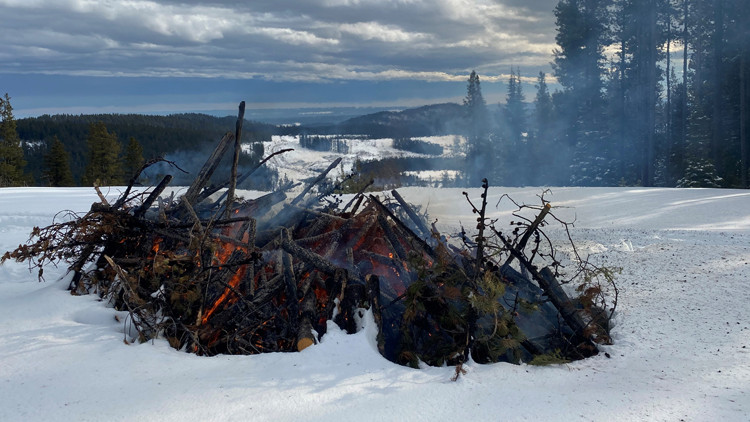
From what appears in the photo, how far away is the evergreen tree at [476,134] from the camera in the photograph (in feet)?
134

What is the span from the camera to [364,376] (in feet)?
9.25

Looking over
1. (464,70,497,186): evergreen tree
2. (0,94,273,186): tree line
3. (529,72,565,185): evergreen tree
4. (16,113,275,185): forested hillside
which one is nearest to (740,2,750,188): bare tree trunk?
(529,72,565,185): evergreen tree

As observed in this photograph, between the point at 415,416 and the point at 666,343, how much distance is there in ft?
6.02

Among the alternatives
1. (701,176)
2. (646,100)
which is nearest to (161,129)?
(646,100)

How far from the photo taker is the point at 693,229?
6.15m

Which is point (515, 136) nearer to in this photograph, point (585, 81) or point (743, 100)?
point (585, 81)

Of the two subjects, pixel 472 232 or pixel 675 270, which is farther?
pixel 472 232

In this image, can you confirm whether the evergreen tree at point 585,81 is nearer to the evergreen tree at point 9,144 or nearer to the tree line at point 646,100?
the tree line at point 646,100

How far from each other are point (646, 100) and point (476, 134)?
14.8 meters

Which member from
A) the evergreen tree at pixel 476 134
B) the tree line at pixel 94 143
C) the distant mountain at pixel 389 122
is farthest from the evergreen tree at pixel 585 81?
the distant mountain at pixel 389 122

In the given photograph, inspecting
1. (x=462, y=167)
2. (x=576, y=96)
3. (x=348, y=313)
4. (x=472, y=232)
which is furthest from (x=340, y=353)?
(x=462, y=167)

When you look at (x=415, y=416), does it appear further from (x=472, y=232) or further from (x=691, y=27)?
(x=691, y=27)

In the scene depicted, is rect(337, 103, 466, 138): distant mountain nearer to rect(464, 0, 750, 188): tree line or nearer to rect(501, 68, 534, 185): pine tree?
rect(501, 68, 534, 185): pine tree

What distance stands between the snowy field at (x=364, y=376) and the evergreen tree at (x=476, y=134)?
122 ft
